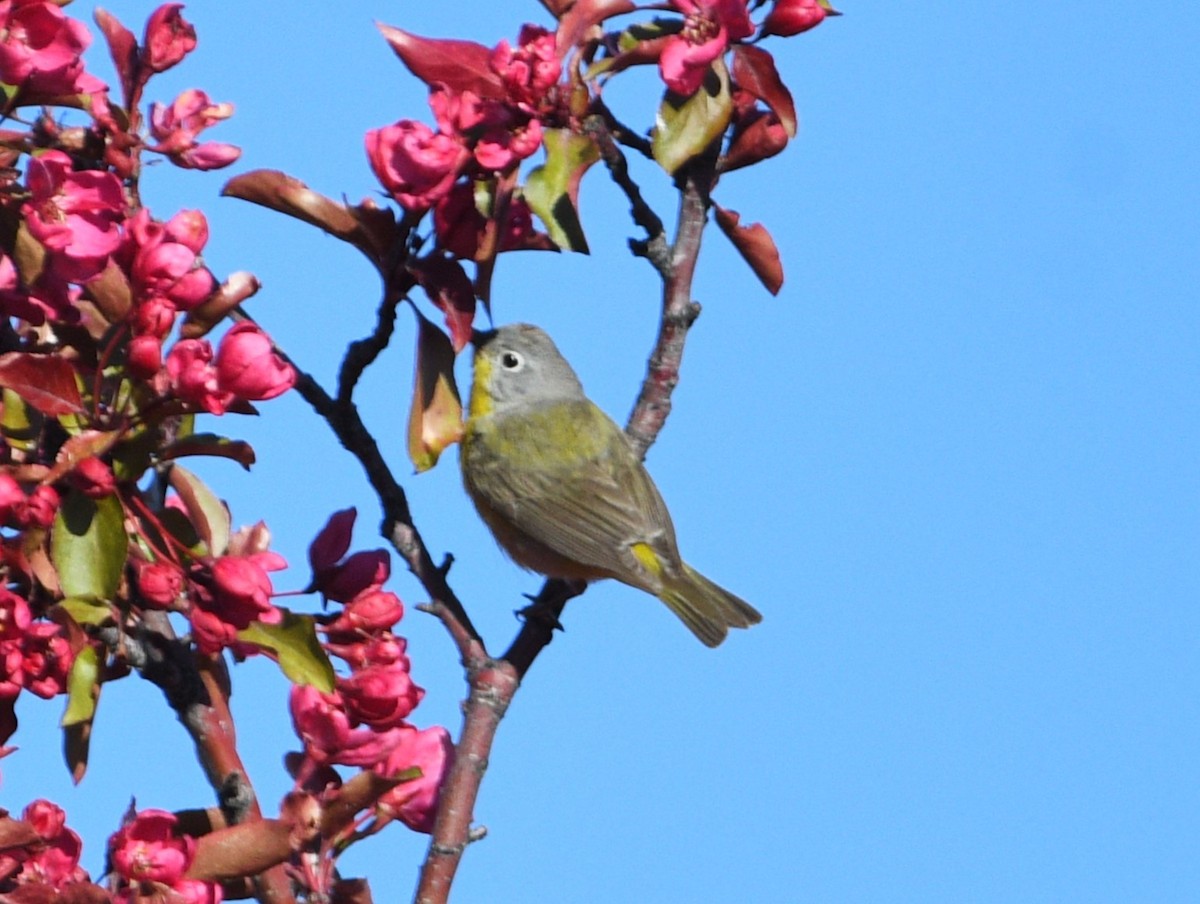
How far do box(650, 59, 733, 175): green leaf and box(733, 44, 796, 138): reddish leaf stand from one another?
9 cm

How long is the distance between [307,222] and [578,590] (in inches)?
90.3

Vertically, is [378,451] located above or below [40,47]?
below

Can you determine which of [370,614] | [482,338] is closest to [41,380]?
[370,614]

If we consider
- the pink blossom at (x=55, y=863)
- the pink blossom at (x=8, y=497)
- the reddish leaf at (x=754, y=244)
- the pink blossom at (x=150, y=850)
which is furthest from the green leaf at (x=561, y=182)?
the pink blossom at (x=55, y=863)

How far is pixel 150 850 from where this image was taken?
2574 mm

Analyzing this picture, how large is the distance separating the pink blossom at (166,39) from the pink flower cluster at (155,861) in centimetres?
141

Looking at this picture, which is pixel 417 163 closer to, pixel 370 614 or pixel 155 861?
pixel 370 614

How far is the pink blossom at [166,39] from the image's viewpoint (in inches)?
118

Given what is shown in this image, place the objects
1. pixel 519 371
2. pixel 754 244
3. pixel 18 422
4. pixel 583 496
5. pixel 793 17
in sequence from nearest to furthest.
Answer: pixel 18 422 → pixel 793 17 → pixel 754 244 → pixel 583 496 → pixel 519 371

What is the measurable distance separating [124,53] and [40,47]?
311 millimetres

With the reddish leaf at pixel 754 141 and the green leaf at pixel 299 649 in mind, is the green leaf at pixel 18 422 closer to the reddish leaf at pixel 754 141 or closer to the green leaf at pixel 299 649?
the green leaf at pixel 299 649

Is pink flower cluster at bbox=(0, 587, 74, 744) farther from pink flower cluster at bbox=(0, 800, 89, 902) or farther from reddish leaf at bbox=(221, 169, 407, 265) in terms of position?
reddish leaf at bbox=(221, 169, 407, 265)

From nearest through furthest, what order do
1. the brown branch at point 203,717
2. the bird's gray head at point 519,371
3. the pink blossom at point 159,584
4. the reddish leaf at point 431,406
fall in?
1. the pink blossom at point 159,584
2. the brown branch at point 203,717
3. the reddish leaf at point 431,406
4. the bird's gray head at point 519,371

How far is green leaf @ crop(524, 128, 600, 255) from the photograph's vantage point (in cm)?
316
